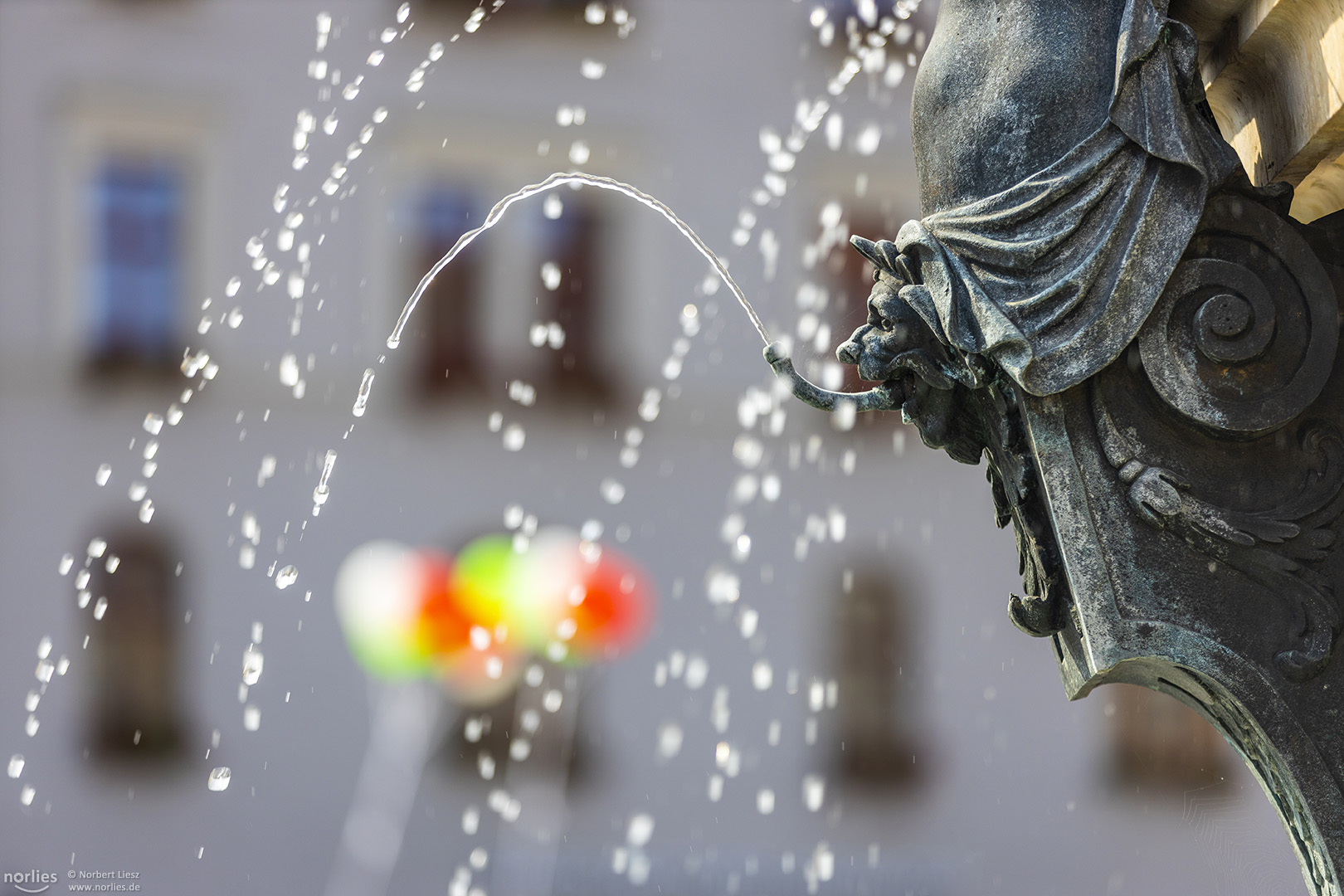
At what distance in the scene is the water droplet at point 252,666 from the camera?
9.40 m

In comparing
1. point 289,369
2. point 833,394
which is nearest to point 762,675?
point 289,369

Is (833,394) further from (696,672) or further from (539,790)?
(539,790)

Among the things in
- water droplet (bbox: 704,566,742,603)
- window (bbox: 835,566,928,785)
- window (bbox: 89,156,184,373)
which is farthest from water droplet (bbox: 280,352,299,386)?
window (bbox: 835,566,928,785)

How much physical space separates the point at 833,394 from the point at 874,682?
7.69 metres

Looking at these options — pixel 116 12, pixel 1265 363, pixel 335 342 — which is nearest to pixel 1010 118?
pixel 1265 363

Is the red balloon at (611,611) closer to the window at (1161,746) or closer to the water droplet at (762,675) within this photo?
the water droplet at (762,675)

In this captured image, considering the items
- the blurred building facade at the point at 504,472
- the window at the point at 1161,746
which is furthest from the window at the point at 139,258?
the window at the point at 1161,746

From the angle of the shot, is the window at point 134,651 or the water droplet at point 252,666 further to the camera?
the water droplet at point 252,666

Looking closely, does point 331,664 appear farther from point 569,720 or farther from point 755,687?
point 755,687

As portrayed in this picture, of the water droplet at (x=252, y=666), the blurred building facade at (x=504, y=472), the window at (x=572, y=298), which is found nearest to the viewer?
the blurred building facade at (x=504, y=472)

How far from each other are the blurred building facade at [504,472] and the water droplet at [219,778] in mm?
68

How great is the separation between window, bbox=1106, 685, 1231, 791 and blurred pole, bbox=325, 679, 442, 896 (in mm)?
4787

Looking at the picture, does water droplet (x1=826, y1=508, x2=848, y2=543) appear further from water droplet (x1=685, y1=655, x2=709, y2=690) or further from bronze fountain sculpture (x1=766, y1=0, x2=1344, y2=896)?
bronze fountain sculpture (x1=766, y1=0, x2=1344, y2=896)

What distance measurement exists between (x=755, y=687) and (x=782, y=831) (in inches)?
38.9
